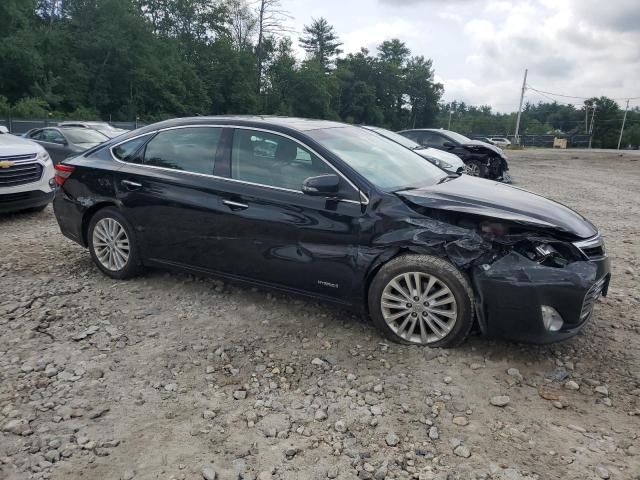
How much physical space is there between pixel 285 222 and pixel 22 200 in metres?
5.30

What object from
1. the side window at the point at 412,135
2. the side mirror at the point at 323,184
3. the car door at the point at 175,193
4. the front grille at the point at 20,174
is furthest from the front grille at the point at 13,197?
the side window at the point at 412,135

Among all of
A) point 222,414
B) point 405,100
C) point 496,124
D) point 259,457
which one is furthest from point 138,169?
point 496,124

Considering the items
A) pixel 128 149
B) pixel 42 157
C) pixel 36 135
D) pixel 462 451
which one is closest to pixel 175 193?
pixel 128 149

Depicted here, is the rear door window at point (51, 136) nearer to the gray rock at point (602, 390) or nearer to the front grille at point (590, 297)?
the front grille at point (590, 297)

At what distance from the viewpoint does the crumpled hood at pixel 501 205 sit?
3420 mm

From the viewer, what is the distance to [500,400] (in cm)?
303

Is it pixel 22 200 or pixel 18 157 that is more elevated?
pixel 18 157

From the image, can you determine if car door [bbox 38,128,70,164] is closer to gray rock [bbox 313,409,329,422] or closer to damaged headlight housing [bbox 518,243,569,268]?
gray rock [bbox 313,409,329,422]

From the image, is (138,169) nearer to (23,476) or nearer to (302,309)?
(302,309)

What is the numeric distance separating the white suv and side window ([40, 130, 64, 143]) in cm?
488

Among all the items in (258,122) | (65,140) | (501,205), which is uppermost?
(258,122)

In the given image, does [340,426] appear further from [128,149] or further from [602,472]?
[128,149]

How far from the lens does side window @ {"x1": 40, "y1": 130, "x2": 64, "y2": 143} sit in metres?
12.4

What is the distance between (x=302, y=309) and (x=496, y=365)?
63.8 inches
